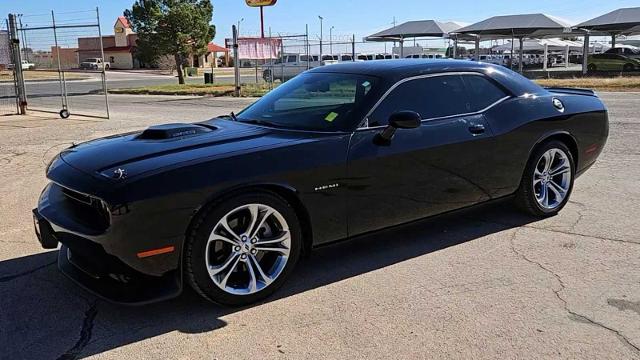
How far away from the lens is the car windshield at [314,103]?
4324 millimetres

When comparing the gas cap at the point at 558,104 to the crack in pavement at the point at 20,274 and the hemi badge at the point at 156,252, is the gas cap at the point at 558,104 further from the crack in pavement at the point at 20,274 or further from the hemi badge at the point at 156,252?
the crack in pavement at the point at 20,274

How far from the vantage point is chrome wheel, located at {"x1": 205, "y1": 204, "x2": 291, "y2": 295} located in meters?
3.58

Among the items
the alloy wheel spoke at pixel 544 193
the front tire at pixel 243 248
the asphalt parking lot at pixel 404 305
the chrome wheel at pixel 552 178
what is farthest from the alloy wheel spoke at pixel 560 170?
the front tire at pixel 243 248

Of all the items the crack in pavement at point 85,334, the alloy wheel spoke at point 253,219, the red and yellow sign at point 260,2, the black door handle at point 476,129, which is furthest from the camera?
the red and yellow sign at point 260,2

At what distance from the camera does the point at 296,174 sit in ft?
12.4

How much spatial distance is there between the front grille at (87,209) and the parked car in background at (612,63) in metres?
41.6

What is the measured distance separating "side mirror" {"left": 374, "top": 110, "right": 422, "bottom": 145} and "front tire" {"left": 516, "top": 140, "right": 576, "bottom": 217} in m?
1.62

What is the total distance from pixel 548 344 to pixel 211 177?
2.12 metres

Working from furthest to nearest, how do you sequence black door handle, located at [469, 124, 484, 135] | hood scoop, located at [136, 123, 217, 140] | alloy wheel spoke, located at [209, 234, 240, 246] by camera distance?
black door handle, located at [469, 124, 484, 135] → hood scoop, located at [136, 123, 217, 140] → alloy wheel spoke, located at [209, 234, 240, 246]

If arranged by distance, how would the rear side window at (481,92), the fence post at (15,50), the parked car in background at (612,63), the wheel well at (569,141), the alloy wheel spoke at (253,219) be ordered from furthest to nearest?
the parked car in background at (612,63) < the fence post at (15,50) < the wheel well at (569,141) < the rear side window at (481,92) < the alloy wheel spoke at (253,219)

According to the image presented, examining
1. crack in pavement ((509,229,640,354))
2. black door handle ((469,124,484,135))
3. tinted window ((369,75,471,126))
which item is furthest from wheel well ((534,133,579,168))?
crack in pavement ((509,229,640,354))

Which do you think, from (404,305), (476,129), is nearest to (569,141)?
(476,129)

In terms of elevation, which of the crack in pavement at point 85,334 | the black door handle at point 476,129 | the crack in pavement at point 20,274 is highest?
the black door handle at point 476,129

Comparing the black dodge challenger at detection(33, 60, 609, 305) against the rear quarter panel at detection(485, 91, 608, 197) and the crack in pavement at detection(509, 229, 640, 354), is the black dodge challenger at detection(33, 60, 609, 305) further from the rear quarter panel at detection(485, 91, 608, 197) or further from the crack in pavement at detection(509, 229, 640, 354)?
the crack in pavement at detection(509, 229, 640, 354)
